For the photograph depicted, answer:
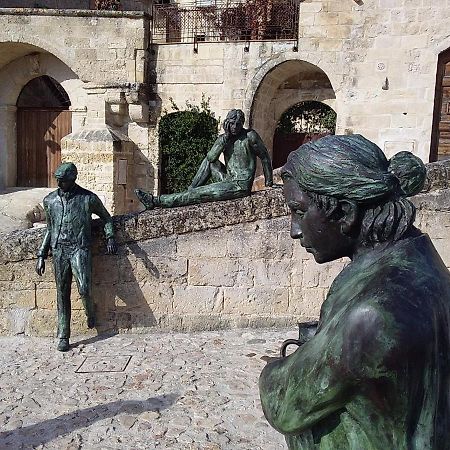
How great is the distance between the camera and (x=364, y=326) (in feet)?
3.05

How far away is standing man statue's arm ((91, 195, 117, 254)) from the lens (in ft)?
17.9

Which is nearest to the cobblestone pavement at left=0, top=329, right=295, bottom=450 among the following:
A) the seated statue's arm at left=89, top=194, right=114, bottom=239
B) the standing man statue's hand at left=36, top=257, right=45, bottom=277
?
the standing man statue's hand at left=36, top=257, right=45, bottom=277

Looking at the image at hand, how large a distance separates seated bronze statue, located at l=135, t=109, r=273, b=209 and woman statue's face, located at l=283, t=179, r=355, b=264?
448 centimetres

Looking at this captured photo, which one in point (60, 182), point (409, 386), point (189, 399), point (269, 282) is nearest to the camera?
point (409, 386)

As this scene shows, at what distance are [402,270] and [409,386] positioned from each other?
22cm

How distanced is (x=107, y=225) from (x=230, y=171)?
4.63 ft

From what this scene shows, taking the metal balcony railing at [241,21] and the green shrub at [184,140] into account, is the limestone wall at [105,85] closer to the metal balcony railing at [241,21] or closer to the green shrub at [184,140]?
the green shrub at [184,140]

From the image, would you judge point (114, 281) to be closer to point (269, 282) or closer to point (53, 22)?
point (269, 282)

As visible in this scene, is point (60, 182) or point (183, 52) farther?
point (183, 52)

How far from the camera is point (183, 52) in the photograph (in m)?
12.9

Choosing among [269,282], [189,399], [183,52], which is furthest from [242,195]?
[183,52]

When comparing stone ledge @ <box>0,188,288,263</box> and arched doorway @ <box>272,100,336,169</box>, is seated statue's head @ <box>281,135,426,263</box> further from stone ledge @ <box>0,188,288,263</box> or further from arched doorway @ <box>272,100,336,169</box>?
arched doorway @ <box>272,100,336,169</box>

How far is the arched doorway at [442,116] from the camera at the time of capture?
10.7 metres

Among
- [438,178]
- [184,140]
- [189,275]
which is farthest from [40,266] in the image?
[184,140]
